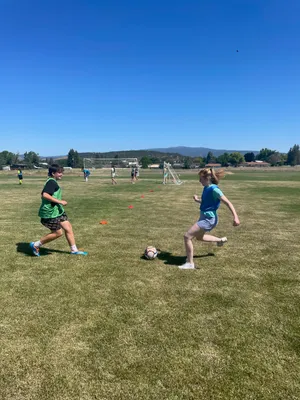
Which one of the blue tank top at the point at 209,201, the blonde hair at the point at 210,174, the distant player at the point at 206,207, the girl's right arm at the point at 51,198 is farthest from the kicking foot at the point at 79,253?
the blonde hair at the point at 210,174

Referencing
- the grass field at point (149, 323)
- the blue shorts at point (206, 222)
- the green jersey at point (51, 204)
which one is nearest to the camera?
the grass field at point (149, 323)

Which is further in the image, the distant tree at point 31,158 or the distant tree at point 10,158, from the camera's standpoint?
the distant tree at point 10,158

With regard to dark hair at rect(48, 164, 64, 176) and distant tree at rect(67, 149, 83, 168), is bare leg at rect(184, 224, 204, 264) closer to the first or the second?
dark hair at rect(48, 164, 64, 176)

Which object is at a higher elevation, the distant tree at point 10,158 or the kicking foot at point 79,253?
the distant tree at point 10,158

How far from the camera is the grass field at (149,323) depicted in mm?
3113

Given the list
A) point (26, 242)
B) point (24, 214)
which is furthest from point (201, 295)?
point (24, 214)

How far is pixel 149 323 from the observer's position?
4227 mm

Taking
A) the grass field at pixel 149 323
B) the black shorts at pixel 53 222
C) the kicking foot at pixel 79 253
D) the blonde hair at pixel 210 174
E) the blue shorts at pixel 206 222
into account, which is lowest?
the grass field at pixel 149 323

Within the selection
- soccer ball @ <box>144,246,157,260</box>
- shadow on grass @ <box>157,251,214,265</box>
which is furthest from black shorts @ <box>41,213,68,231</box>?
shadow on grass @ <box>157,251,214,265</box>

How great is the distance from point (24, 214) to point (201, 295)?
1031 centimetres

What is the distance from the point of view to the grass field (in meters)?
3.11

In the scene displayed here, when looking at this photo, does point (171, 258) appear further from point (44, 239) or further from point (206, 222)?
point (44, 239)

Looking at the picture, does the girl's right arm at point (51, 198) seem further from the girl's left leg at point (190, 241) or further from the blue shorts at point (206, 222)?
the blue shorts at point (206, 222)

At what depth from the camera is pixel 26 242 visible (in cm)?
852
